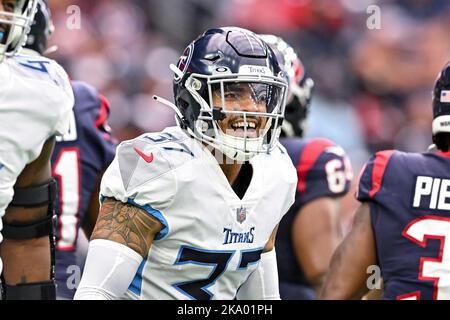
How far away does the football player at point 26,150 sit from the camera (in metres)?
3.36

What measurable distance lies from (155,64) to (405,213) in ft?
20.0

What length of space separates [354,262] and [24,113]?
1741 millimetres

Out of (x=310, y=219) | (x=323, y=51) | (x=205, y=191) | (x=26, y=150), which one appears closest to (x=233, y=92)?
(x=205, y=191)

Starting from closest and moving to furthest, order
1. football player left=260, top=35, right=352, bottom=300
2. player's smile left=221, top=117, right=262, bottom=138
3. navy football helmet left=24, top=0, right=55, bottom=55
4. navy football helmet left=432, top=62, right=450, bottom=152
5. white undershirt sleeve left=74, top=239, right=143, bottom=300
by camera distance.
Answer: white undershirt sleeve left=74, top=239, right=143, bottom=300
player's smile left=221, top=117, right=262, bottom=138
navy football helmet left=432, top=62, right=450, bottom=152
navy football helmet left=24, top=0, right=55, bottom=55
football player left=260, top=35, right=352, bottom=300

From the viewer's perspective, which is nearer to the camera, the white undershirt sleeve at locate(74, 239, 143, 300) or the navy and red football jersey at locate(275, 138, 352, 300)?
the white undershirt sleeve at locate(74, 239, 143, 300)

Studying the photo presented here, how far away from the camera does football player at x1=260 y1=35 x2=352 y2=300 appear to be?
5.30 meters

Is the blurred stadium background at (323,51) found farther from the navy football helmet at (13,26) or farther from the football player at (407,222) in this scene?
the navy football helmet at (13,26)

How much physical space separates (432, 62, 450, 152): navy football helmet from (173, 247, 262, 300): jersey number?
1.30 m

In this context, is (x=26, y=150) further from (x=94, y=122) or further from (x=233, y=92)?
(x=94, y=122)

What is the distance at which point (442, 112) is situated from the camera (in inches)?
176

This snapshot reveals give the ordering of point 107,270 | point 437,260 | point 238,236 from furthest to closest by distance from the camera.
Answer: point 437,260, point 238,236, point 107,270

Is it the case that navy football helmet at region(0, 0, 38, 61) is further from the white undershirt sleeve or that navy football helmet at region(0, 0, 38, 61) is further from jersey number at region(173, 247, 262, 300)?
jersey number at region(173, 247, 262, 300)

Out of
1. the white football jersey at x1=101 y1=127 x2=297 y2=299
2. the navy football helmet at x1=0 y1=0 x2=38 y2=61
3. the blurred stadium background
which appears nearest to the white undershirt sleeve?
the white football jersey at x1=101 y1=127 x2=297 y2=299

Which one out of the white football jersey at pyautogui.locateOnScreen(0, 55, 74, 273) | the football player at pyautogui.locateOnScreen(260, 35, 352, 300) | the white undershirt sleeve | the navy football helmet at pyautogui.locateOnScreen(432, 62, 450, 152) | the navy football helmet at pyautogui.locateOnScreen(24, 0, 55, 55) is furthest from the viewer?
the football player at pyautogui.locateOnScreen(260, 35, 352, 300)
